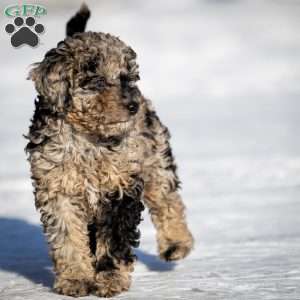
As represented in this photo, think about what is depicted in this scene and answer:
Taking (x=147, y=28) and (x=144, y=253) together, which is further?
(x=147, y=28)

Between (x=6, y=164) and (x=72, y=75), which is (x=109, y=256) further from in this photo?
(x=6, y=164)

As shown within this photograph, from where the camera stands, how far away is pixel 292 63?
72.5 feet

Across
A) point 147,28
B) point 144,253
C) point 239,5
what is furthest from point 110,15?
point 144,253

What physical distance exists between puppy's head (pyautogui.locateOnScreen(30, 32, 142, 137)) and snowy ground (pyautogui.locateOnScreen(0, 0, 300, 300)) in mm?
1219

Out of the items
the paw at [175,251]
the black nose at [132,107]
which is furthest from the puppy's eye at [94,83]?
the paw at [175,251]

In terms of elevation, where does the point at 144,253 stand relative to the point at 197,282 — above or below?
above

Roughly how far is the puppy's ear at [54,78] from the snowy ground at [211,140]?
53.0 inches

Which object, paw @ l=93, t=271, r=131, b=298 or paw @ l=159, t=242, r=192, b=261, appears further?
paw @ l=159, t=242, r=192, b=261

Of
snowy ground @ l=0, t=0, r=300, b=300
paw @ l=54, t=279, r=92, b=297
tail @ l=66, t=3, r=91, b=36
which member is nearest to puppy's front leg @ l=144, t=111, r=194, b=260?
snowy ground @ l=0, t=0, r=300, b=300

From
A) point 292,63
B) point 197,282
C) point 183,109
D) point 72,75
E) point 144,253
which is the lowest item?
point 197,282

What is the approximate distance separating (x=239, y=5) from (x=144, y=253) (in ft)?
58.2

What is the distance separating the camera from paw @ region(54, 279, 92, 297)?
6.67m

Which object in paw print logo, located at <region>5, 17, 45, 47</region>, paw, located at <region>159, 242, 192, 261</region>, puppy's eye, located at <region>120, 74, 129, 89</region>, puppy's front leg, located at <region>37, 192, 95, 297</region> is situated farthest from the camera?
paw print logo, located at <region>5, 17, 45, 47</region>

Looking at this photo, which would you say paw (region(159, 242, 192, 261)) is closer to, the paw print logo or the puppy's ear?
the puppy's ear
